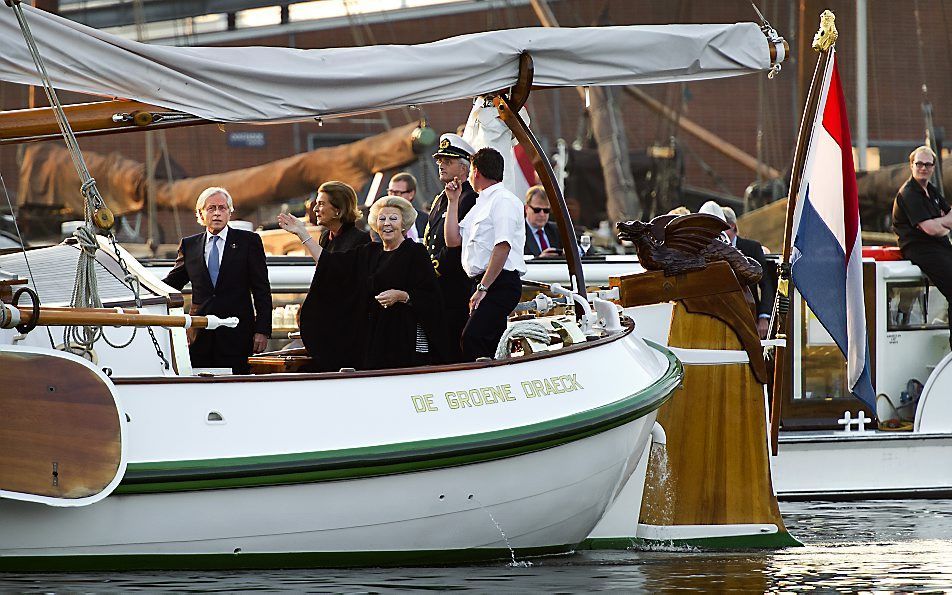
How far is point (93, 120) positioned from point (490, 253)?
7.13 feet

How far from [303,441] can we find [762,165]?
50.6 feet

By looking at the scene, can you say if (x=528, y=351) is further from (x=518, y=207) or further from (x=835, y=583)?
(x=835, y=583)

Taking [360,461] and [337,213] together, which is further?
[337,213]

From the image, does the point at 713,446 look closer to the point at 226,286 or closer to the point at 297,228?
the point at 297,228

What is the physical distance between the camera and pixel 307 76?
291 inches

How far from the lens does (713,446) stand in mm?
8711

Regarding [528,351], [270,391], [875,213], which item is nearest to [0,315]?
[270,391]

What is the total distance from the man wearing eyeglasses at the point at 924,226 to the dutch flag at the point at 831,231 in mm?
2434

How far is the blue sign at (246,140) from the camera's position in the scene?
1870 centimetres

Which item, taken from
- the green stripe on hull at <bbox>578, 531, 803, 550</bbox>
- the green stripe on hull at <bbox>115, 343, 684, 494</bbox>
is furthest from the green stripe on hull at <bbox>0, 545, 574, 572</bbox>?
the green stripe on hull at <bbox>578, 531, 803, 550</bbox>

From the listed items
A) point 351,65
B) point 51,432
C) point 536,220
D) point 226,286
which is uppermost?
point 351,65

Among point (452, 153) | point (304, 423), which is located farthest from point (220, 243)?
point (304, 423)

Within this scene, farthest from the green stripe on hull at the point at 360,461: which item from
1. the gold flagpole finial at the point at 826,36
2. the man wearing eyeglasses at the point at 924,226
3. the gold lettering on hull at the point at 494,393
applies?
the man wearing eyeglasses at the point at 924,226

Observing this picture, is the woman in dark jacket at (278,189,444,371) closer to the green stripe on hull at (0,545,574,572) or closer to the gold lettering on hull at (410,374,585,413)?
the gold lettering on hull at (410,374,585,413)
